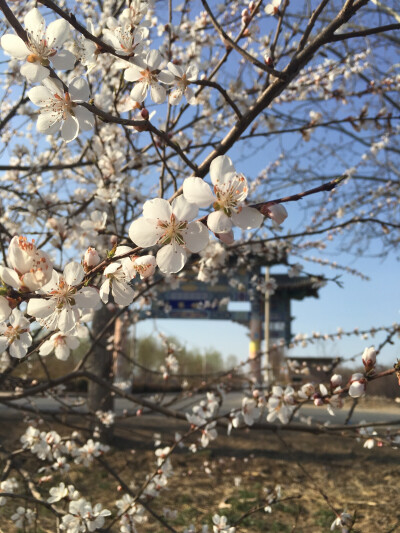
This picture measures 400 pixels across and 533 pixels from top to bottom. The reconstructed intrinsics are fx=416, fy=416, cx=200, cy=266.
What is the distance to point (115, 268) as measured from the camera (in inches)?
29.3

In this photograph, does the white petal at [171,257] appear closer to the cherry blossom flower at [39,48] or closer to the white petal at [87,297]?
the white petal at [87,297]

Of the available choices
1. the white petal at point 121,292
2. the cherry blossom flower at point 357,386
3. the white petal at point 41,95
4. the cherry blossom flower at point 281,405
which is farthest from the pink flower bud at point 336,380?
the white petal at point 41,95

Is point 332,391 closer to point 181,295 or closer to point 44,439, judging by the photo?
point 44,439

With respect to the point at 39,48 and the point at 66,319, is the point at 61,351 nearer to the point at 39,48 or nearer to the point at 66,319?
the point at 66,319

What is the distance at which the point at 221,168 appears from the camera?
26.8 inches

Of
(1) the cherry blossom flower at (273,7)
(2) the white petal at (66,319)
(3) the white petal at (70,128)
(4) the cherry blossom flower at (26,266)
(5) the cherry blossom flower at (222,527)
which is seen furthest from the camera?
(5) the cherry blossom flower at (222,527)

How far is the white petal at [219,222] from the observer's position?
65cm

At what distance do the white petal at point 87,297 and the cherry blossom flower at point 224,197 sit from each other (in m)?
0.24

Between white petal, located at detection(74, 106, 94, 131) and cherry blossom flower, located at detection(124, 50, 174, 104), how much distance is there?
0.17m

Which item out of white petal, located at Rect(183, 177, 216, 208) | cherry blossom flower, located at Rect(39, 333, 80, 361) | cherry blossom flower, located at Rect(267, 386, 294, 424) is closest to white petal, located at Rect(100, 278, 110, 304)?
white petal, located at Rect(183, 177, 216, 208)

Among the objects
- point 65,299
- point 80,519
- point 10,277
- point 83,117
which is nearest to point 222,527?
point 80,519

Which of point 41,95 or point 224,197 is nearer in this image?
point 224,197

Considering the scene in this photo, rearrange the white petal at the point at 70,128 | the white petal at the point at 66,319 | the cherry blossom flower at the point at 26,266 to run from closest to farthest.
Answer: the cherry blossom flower at the point at 26,266 < the white petal at the point at 66,319 < the white petal at the point at 70,128

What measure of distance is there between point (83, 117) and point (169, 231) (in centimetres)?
34
